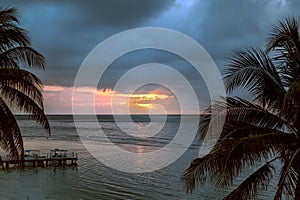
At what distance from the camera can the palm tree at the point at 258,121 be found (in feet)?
25.5

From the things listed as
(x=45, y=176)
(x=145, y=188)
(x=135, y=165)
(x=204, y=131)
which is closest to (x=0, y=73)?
(x=204, y=131)

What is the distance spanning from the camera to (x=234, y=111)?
8.05 meters

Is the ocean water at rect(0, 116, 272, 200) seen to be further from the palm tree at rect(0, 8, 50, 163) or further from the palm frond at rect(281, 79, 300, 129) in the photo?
the palm frond at rect(281, 79, 300, 129)

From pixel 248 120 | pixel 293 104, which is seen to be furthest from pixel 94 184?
pixel 293 104

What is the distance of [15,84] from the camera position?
11.0 meters

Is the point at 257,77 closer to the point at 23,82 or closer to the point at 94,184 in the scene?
the point at 23,82

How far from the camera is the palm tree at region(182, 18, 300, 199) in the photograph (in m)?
7.76

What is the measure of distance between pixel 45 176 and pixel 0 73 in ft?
85.1

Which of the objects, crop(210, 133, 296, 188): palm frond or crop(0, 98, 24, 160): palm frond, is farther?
crop(0, 98, 24, 160): palm frond

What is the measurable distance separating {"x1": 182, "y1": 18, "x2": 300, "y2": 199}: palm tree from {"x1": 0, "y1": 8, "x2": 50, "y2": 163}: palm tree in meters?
5.72

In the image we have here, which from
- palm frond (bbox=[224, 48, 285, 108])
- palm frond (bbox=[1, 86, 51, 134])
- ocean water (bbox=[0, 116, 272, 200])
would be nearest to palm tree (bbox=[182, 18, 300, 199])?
palm frond (bbox=[224, 48, 285, 108])

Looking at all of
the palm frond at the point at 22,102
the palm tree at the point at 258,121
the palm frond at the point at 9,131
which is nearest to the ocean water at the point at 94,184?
the palm frond at the point at 9,131

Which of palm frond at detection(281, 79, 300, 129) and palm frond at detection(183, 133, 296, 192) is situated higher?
palm frond at detection(281, 79, 300, 129)

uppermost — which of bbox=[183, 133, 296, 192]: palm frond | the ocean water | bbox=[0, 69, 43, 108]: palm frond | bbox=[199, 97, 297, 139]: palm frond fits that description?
bbox=[0, 69, 43, 108]: palm frond
